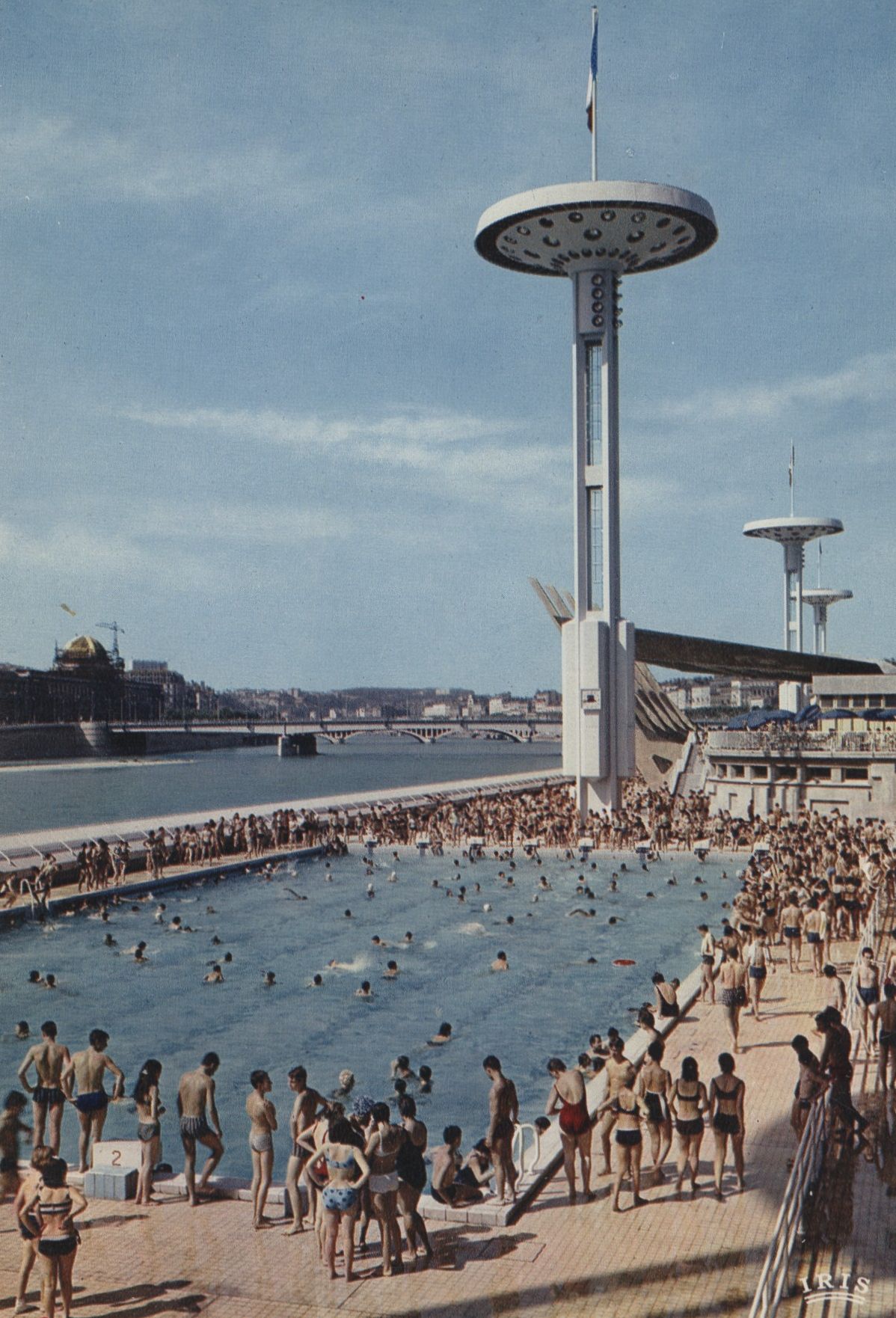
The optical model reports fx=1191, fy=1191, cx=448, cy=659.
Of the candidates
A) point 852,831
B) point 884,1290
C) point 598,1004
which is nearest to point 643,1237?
point 884,1290

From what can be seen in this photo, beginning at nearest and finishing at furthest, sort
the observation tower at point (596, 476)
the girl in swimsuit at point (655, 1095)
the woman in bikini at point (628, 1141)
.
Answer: the woman in bikini at point (628, 1141), the girl in swimsuit at point (655, 1095), the observation tower at point (596, 476)

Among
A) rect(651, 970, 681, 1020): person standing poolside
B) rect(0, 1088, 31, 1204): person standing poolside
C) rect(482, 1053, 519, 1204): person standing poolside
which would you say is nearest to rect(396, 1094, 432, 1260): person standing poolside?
rect(482, 1053, 519, 1204): person standing poolside

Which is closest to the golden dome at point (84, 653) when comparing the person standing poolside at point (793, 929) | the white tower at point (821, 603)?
the white tower at point (821, 603)

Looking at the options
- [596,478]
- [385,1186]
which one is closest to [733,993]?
[385,1186]

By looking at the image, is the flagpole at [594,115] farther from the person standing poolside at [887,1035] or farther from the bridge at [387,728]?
the bridge at [387,728]

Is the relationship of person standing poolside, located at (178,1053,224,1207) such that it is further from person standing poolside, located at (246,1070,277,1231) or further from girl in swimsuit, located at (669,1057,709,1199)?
girl in swimsuit, located at (669,1057,709,1199)

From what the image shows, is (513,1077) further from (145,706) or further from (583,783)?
(145,706)

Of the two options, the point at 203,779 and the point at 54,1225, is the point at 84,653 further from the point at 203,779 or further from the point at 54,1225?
the point at 54,1225

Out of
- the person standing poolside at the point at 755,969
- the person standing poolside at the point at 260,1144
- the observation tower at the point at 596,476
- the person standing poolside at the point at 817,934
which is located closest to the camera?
the person standing poolside at the point at 260,1144
